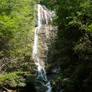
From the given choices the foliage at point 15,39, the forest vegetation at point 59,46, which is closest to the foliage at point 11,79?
the forest vegetation at point 59,46

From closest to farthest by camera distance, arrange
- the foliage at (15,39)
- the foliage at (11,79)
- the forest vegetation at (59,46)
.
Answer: the forest vegetation at (59,46)
the foliage at (11,79)
the foliage at (15,39)

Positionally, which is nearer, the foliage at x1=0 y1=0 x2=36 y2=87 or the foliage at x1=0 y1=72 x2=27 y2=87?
the foliage at x1=0 y1=72 x2=27 y2=87

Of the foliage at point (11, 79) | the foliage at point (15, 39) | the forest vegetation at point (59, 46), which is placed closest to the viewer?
the forest vegetation at point (59, 46)

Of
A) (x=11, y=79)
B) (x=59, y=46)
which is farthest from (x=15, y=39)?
(x=11, y=79)

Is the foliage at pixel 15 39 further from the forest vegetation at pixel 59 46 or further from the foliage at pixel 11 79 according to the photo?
the foliage at pixel 11 79

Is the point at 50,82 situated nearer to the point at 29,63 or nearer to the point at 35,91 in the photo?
the point at 35,91

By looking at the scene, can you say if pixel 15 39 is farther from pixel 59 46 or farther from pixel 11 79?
pixel 11 79

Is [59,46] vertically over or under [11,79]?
over

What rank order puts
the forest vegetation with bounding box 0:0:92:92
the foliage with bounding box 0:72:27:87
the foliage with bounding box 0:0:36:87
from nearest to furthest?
the forest vegetation with bounding box 0:0:92:92 < the foliage with bounding box 0:72:27:87 < the foliage with bounding box 0:0:36:87

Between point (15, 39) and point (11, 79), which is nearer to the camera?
point (11, 79)

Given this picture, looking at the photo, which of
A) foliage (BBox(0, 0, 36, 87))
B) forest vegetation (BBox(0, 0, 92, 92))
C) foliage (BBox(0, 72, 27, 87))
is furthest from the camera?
foliage (BBox(0, 0, 36, 87))

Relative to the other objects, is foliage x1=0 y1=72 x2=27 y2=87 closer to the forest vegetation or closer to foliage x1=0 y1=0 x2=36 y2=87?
the forest vegetation

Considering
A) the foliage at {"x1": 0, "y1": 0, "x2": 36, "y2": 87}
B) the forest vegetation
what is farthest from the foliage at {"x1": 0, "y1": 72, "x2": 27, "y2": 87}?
the foliage at {"x1": 0, "y1": 0, "x2": 36, "y2": 87}

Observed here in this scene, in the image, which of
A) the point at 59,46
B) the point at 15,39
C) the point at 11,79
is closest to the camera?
the point at 11,79
